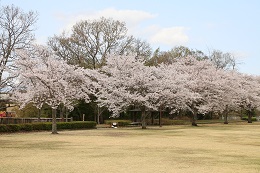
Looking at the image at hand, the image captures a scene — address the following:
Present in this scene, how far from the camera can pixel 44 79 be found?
2877 cm

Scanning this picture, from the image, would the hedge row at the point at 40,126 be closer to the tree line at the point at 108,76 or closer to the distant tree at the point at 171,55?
the tree line at the point at 108,76

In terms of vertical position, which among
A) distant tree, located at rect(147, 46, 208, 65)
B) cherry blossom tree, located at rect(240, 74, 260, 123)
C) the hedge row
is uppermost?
distant tree, located at rect(147, 46, 208, 65)

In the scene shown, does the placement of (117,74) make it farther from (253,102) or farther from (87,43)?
(253,102)

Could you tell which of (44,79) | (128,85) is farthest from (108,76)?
(44,79)

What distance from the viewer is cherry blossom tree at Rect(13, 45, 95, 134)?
2931 centimetres

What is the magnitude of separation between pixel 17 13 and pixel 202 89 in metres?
25.8

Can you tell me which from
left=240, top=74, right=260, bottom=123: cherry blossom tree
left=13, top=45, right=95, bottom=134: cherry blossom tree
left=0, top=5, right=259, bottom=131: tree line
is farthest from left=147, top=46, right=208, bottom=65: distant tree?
left=13, top=45, right=95, bottom=134: cherry blossom tree

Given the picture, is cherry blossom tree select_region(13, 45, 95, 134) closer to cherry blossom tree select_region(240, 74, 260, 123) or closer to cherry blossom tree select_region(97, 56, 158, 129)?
cherry blossom tree select_region(97, 56, 158, 129)

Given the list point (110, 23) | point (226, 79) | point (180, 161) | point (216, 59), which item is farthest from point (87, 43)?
point (180, 161)

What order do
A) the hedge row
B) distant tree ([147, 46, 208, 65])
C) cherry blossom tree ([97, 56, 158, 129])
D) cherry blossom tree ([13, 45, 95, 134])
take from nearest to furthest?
1. cherry blossom tree ([13, 45, 95, 134])
2. the hedge row
3. cherry blossom tree ([97, 56, 158, 129])
4. distant tree ([147, 46, 208, 65])

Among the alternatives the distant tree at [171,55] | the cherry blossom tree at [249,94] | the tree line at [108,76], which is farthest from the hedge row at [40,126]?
the cherry blossom tree at [249,94]

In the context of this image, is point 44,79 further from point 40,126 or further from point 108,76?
point 108,76

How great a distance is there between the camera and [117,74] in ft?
132

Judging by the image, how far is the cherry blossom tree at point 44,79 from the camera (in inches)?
1154
